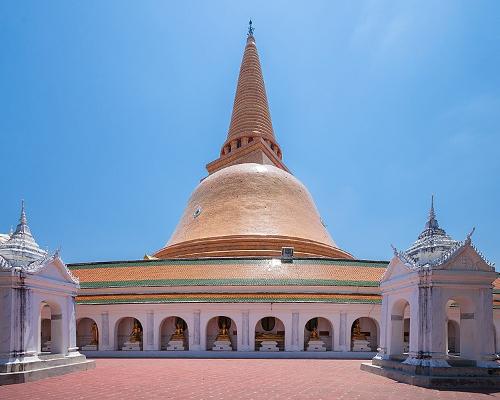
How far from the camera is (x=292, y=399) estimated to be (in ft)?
39.7

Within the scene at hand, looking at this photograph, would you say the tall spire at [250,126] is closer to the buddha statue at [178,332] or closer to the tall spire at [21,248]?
the buddha statue at [178,332]

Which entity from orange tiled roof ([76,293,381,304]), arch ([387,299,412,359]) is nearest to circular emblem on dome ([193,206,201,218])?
orange tiled roof ([76,293,381,304])

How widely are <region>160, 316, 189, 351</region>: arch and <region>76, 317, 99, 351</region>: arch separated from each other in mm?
4008

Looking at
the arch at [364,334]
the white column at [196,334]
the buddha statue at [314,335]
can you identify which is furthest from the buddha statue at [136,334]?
the arch at [364,334]

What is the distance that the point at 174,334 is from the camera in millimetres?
26234

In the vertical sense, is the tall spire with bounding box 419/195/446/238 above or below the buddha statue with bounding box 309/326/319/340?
above

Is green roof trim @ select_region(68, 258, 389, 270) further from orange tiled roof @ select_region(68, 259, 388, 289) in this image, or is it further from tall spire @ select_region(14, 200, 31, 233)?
tall spire @ select_region(14, 200, 31, 233)

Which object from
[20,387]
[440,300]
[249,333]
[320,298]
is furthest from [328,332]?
[20,387]

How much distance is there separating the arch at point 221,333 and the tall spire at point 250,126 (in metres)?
20.6

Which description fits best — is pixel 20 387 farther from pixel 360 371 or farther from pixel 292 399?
pixel 360 371

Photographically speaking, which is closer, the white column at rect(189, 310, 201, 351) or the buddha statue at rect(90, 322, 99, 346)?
the white column at rect(189, 310, 201, 351)

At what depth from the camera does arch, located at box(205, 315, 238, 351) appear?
2534 centimetres

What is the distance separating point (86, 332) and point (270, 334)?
11.3m

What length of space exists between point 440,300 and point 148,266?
1814 centimetres
